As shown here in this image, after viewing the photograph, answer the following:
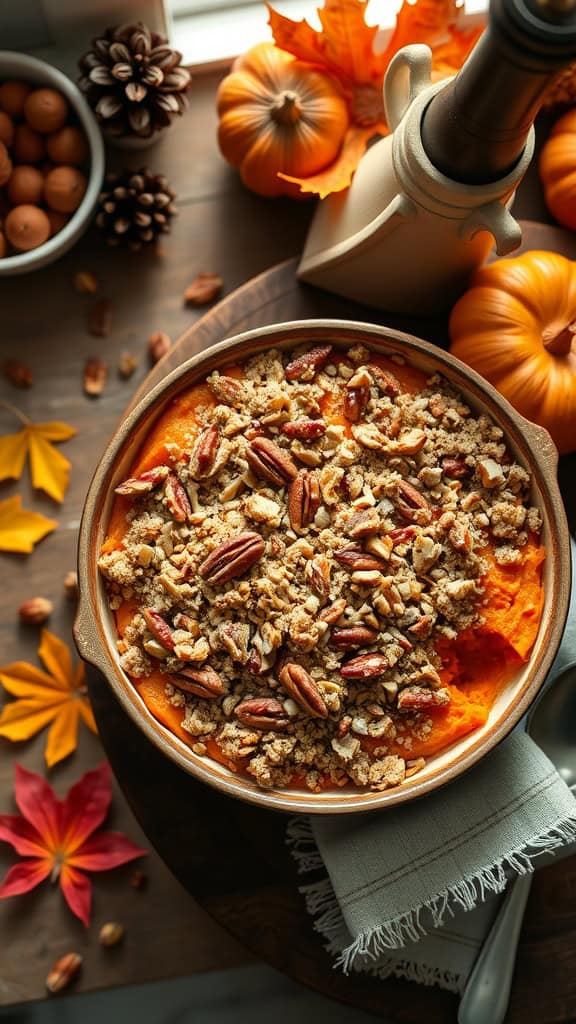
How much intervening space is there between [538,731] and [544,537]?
298 mm

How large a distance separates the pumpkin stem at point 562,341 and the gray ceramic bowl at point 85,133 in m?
0.64

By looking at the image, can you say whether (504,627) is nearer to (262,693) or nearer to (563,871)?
(262,693)

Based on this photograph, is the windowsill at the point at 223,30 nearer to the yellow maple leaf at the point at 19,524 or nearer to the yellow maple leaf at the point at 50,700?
the yellow maple leaf at the point at 19,524

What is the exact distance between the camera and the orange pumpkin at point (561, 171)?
1.23 metres

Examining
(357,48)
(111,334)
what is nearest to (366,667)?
(111,334)

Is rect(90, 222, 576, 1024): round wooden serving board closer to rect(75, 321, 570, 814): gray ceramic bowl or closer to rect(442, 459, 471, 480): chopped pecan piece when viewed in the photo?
rect(75, 321, 570, 814): gray ceramic bowl

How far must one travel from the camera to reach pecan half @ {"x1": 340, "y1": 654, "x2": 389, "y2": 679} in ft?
3.22

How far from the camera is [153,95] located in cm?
127

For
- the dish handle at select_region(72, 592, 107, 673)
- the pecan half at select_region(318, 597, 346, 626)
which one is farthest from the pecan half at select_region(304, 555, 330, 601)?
the dish handle at select_region(72, 592, 107, 673)

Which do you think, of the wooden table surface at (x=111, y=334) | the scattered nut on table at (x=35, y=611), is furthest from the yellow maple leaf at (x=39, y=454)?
the scattered nut on table at (x=35, y=611)

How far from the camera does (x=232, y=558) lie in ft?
3.27

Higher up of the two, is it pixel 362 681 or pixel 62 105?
pixel 62 105

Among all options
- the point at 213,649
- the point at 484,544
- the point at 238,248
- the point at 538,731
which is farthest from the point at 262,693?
the point at 238,248

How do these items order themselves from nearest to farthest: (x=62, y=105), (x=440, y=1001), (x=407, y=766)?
(x=407, y=766), (x=440, y=1001), (x=62, y=105)
